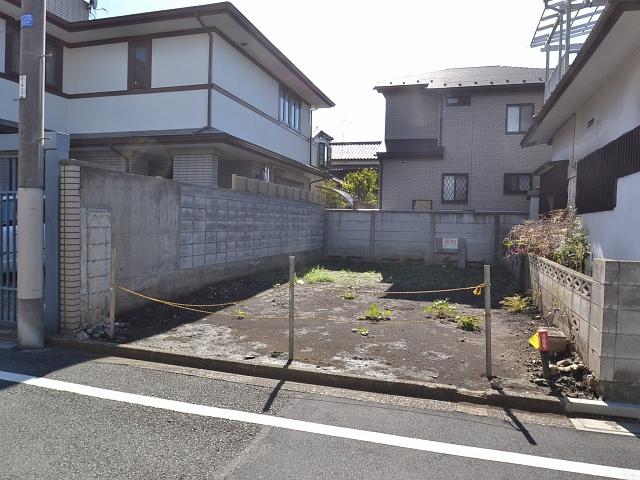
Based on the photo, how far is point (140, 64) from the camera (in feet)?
43.9

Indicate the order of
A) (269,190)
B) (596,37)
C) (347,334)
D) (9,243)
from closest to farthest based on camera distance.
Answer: (596,37) → (9,243) → (347,334) → (269,190)

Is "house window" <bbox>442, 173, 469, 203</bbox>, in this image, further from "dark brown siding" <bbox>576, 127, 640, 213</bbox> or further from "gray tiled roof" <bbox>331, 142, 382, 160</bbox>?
"gray tiled roof" <bbox>331, 142, 382, 160</bbox>

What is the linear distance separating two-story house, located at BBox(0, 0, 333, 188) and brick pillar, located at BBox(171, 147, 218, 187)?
3 cm

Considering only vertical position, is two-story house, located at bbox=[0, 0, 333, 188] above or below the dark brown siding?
above

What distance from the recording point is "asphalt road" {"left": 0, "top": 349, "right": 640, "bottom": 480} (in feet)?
10.4

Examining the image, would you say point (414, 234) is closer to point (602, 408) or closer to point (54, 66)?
point (54, 66)

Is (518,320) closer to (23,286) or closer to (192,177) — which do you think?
(23,286)

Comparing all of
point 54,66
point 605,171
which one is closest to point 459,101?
point 605,171

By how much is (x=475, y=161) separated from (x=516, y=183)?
1.82 meters

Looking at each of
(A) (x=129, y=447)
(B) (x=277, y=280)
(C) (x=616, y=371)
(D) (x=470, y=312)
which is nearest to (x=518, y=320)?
(D) (x=470, y=312)

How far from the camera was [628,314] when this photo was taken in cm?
433

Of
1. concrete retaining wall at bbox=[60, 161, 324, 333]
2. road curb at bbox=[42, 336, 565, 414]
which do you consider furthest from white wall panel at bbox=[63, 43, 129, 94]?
road curb at bbox=[42, 336, 565, 414]

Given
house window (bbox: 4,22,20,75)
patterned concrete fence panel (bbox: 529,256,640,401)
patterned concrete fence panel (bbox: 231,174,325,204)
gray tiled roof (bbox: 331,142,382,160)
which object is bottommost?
patterned concrete fence panel (bbox: 529,256,640,401)

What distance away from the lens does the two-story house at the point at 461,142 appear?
19.3 m
